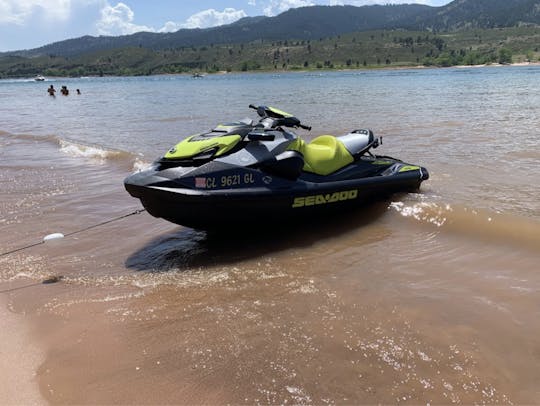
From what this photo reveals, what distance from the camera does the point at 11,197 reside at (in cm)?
734

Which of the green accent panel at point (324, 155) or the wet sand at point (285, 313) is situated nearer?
the wet sand at point (285, 313)

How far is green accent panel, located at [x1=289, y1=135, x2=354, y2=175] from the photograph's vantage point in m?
5.36

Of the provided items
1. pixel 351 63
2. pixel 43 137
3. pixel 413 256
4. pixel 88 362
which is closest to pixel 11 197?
pixel 88 362

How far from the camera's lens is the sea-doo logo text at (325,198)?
513cm

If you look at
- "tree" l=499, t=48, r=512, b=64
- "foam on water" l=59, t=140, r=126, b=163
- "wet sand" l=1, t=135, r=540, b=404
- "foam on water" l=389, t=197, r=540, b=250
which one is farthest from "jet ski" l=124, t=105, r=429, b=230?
"tree" l=499, t=48, r=512, b=64

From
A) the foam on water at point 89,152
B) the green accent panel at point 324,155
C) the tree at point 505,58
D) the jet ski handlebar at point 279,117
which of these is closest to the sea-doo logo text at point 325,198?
the green accent panel at point 324,155

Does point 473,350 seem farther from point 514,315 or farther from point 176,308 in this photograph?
point 176,308

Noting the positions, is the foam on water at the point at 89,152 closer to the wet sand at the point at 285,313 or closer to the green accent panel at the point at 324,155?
the wet sand at the point at 285,313

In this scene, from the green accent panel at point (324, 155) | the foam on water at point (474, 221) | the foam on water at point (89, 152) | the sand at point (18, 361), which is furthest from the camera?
the foam on water at point (89, 152)

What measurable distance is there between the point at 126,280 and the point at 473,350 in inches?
116

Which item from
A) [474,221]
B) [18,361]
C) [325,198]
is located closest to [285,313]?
[18,361]

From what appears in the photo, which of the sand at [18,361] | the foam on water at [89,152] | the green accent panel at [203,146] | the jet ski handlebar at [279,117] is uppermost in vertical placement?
the jet ski handlebar at [279,117]

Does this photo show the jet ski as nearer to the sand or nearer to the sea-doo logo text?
the sea-doo logo text

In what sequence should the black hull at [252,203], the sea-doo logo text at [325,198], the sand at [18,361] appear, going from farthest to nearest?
the sea-doo logo text at [325,198]
the black hull at [252,203]
the sand at [18,361]
